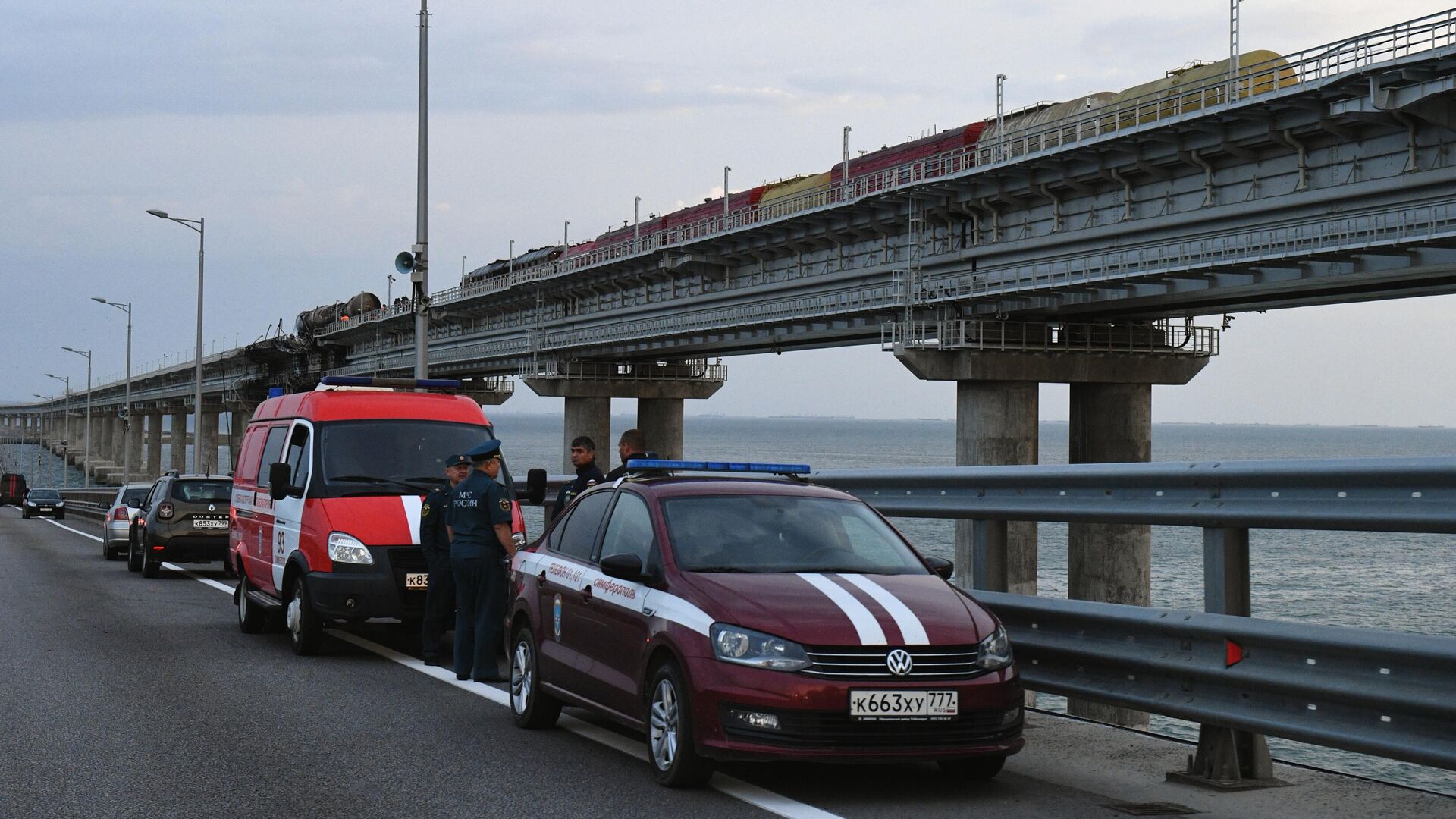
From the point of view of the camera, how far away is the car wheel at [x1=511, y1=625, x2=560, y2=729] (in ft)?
28.1

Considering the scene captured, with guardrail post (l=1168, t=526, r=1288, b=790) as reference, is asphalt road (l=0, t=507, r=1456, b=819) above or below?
below

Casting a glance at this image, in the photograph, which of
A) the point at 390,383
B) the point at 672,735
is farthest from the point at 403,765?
the point at 390,383

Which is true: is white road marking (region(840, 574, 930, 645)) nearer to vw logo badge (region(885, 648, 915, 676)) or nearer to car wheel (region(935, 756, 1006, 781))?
vw logo badge (region(885, 648, 915, 676))

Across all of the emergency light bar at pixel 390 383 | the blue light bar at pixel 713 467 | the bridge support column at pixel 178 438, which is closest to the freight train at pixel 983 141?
the emergency light bar at pixel 390 383

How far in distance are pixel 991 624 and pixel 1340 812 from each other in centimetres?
167

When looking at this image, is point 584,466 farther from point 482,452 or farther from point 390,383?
point 390,383

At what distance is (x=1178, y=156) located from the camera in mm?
31359

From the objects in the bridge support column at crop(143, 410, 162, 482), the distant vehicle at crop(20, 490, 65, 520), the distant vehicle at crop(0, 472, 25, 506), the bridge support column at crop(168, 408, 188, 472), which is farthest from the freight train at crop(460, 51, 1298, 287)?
the bridge support column at crop(143, 410, 162, 482)

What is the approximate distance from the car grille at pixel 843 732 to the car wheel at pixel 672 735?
0.91ft

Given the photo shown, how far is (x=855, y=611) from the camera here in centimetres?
671

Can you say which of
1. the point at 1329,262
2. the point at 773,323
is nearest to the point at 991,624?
the point at 1329,262

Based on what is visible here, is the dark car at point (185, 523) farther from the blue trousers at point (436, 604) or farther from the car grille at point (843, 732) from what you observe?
the car grille at point (843, 732)

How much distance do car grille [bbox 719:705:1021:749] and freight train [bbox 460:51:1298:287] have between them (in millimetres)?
23767

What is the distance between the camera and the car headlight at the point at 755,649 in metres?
6.52
